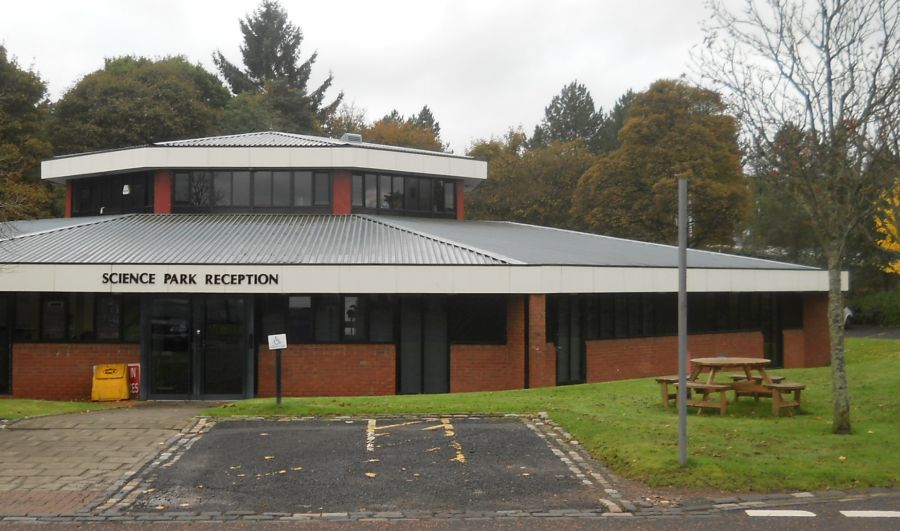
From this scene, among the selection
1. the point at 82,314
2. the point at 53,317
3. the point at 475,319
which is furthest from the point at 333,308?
the point at 53,317

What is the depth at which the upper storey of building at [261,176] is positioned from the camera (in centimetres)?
2705

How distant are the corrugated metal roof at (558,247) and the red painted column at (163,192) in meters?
7.03

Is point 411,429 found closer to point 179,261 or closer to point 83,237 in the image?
point 179,261

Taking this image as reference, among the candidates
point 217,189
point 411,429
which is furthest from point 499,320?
point 217,189

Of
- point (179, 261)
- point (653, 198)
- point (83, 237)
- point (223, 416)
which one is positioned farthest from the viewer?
point (653, 198)

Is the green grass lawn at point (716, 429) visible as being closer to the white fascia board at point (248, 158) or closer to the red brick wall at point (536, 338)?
the red brick wall at point (536, 338)

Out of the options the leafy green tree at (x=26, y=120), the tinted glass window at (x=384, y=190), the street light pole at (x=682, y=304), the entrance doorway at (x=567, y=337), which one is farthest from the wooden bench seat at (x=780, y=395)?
the leafy green tree at (x=26, y=120)

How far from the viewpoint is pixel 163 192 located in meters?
27.5

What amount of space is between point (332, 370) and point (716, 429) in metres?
10.3

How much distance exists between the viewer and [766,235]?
180 feet

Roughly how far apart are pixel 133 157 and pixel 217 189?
2.80 metres

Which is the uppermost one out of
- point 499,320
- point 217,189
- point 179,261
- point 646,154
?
point 646,154

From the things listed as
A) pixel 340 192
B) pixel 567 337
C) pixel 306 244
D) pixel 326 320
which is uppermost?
pixel 340 192

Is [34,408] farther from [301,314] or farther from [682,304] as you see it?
[682,304]
